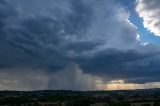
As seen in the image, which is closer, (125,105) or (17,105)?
(125,105)

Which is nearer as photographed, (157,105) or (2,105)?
(157,105)

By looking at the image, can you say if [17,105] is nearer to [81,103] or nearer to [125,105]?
[81,103]

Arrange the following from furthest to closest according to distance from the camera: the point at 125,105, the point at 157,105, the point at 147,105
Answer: the point at 147,105
the point at 125,105
the point at 157,105

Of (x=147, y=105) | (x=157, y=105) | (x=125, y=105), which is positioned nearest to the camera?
(x=157, y=105)

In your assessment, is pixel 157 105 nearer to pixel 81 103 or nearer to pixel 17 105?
pixel 81 103

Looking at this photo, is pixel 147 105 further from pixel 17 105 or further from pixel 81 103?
pixel 17 105

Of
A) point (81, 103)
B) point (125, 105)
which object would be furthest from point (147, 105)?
point (81, 103)

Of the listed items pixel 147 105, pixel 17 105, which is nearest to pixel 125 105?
pixel 147 105
